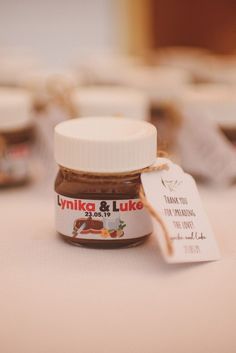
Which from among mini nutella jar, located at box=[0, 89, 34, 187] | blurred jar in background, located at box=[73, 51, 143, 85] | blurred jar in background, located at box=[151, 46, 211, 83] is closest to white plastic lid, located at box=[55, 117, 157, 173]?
mini nutella jar, located at box=[0, 89, 34, 187]

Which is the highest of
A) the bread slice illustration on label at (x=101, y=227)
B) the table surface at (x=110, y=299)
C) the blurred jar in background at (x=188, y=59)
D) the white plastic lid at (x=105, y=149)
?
the white plastic lid at (x=105, y=149)

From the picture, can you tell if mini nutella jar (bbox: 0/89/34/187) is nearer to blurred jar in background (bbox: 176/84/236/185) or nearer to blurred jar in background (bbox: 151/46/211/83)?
blurred jar in background (bbox: 176/84/236/185)

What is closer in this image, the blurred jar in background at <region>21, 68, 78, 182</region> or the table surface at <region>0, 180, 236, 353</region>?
the table surface at <region>0, 180, 236, 353</region>

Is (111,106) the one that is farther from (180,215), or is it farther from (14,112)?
(180,215)

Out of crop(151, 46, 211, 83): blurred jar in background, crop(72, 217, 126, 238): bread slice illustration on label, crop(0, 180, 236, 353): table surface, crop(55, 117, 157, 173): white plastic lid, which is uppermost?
crop(55, 117, 157, 173): white plastic lid

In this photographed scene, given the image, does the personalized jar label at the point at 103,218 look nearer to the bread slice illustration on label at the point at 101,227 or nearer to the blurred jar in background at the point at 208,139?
the bread slice illustration on label at the point at 101,227

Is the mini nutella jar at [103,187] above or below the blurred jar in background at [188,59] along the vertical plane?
above

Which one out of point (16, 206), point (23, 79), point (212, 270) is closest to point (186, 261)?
point (212, 270)

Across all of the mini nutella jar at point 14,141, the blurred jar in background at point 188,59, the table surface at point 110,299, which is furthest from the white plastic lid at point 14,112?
the blurred jar in background at point 188,59
